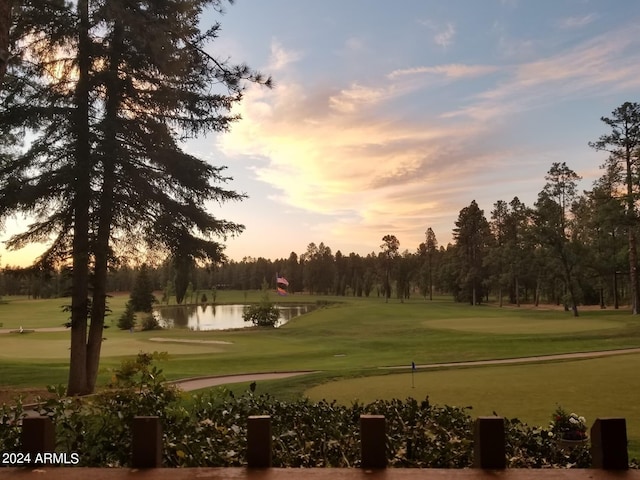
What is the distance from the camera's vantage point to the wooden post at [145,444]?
250cm

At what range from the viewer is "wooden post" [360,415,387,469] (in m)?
2.42

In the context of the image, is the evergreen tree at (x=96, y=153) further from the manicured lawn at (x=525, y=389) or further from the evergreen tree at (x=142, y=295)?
the evergreen tree at (x=142, y=295)

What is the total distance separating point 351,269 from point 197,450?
130 meters

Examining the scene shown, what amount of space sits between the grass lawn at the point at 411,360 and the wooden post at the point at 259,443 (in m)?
2.60

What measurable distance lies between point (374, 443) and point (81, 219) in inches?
481

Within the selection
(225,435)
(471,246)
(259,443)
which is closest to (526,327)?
(225,435)

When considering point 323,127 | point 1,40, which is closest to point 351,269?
point 323,127

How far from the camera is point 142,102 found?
1357 cm

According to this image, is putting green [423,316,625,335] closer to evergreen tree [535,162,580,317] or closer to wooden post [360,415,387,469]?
evergreen tree [535,162,580,317]

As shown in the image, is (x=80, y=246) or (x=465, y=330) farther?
(x=465, y=330)

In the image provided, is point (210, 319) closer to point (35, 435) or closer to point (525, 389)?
point (525, 389)

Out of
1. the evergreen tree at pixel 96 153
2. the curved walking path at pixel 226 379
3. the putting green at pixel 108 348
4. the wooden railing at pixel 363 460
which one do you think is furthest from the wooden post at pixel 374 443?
the putting green at pixel 108 348

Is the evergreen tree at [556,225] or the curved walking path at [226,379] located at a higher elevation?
the evergreen tree at [556,225]

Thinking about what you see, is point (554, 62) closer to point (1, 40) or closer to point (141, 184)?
point (141, 184)
